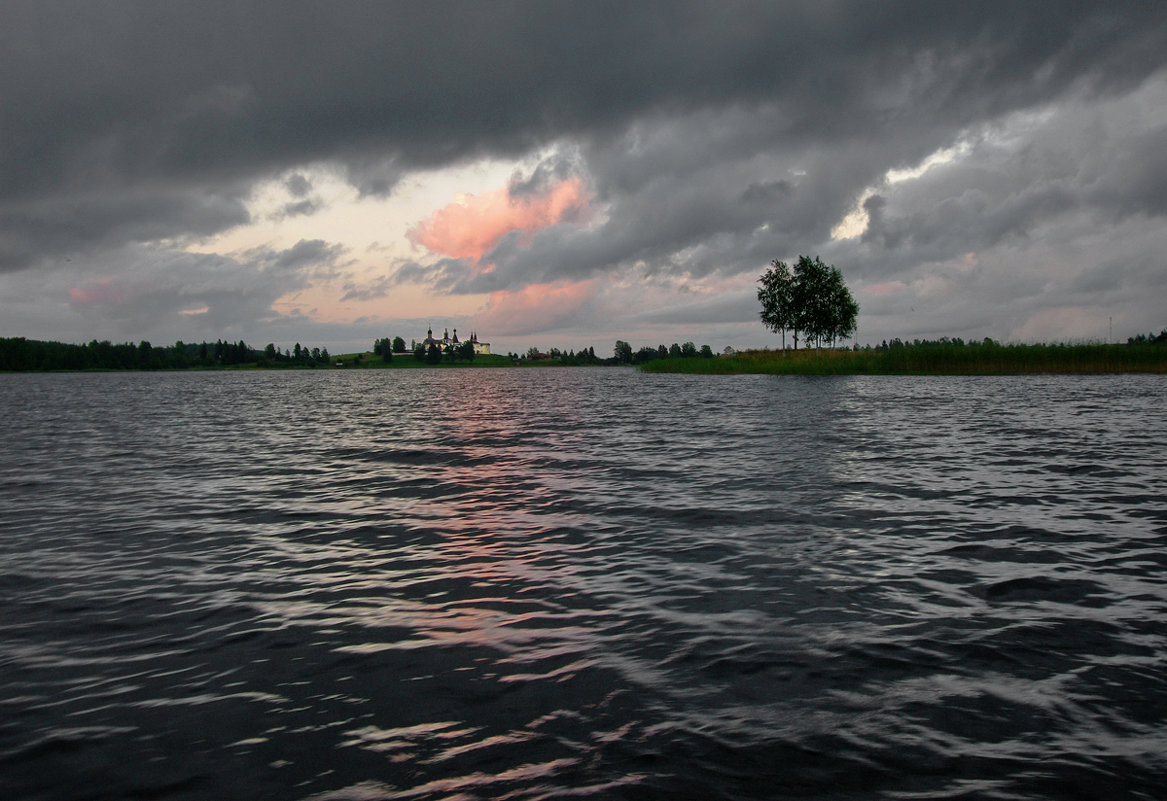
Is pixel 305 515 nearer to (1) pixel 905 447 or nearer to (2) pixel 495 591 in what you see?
(2) pixel 495 591

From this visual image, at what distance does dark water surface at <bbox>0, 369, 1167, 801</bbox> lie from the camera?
16.9ft

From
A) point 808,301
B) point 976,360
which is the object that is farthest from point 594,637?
point 808,301

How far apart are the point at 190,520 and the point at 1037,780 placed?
14764 millimetres

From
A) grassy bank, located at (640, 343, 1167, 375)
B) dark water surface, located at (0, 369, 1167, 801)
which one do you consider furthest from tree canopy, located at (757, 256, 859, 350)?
dark water surface, located at (0, 369, 1167, 801)

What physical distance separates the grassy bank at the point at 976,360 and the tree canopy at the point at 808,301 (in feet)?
93.8

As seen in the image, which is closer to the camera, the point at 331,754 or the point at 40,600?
the point at 331,754

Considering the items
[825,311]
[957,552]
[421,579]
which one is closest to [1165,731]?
[957,552]

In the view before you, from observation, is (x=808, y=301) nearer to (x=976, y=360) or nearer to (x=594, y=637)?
(x=976, y=360)

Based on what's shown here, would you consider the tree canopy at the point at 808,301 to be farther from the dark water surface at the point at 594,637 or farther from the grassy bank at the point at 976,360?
the dark water surface at the point at 594,637

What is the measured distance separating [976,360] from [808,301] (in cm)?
4622

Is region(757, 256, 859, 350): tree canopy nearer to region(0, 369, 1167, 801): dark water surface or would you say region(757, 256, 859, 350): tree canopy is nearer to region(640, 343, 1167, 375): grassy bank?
region(640, 343, 1167, 375): grassy bank

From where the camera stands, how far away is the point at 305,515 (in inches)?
573

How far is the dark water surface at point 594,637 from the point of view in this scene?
514 cm

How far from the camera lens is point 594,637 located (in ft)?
24.8
